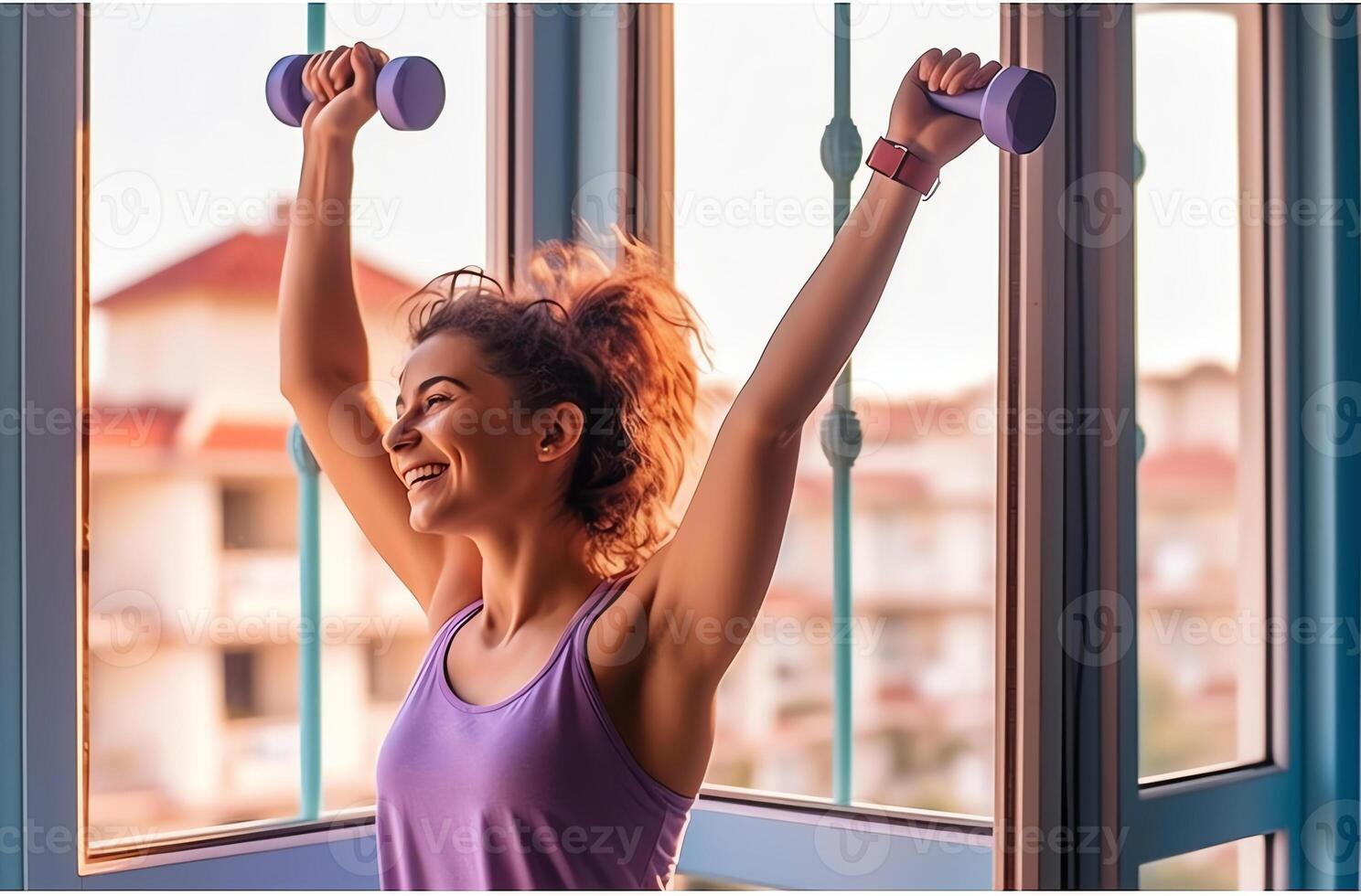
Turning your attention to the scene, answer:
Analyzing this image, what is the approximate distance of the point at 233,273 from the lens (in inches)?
55.9

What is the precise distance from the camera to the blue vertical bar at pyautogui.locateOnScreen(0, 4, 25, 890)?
1184 millimetres

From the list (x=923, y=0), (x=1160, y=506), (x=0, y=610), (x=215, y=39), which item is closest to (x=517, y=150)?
(x=215, y=39)

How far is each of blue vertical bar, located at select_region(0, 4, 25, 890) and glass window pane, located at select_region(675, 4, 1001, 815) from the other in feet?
2.55

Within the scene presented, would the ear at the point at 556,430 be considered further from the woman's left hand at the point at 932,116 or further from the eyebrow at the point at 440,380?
the woman's left hand at the point at 932,116

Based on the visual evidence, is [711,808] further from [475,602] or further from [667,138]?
[667,138]

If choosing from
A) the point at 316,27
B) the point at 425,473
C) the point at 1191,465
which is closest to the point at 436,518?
the point at 425,473

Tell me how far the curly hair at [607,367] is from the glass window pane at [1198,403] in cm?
58

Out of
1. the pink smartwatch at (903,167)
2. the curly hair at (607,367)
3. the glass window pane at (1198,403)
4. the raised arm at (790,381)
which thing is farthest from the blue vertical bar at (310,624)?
the glass window pane at (1198,403)

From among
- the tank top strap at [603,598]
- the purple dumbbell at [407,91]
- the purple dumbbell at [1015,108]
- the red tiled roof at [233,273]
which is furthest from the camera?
the red tiled roof at [233,273]

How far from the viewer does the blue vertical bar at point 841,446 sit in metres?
1.48

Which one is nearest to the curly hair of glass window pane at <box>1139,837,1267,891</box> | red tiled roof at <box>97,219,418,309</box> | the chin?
the chin

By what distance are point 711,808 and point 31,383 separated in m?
0.94

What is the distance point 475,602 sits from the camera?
4.07ft

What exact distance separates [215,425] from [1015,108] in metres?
0.95
